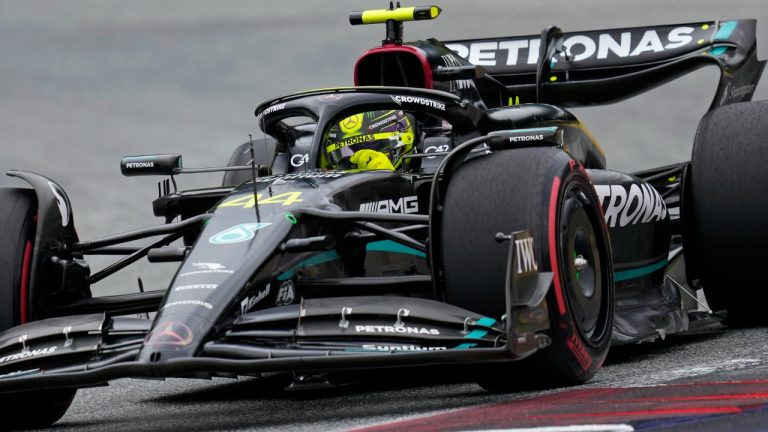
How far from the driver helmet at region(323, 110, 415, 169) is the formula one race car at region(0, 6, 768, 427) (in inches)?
0.5

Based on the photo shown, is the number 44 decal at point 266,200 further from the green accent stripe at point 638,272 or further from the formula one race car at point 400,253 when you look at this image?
the green accent stripe at point 638,272

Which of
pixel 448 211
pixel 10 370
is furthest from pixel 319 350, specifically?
pixel 10 370

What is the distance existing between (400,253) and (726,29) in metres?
3.86

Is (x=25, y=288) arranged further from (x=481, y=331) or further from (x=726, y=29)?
(x=726, y=29)

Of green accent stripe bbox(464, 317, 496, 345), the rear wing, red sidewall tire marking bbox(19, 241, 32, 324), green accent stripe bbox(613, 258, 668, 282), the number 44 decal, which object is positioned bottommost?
green accent stripe bbox(613, 258, 668, 282)

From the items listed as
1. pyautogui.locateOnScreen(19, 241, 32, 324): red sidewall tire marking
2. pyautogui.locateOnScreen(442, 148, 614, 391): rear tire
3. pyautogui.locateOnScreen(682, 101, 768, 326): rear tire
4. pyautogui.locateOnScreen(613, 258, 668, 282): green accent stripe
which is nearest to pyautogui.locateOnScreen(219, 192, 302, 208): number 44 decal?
pyautogui.locateOnScreen(442, 148, 614, 391): rear tire

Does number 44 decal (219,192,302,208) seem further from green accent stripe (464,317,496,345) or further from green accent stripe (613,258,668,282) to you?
green accent stripe (613,258,668,282)

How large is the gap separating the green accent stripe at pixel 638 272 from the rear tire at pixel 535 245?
4.43 feet

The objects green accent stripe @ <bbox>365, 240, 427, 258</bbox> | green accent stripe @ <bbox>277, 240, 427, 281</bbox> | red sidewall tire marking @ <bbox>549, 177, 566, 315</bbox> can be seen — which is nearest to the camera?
red sidewall tire marking @ <bbox>549, 177, 566, 315</bbox>

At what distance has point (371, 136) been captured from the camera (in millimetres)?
7156

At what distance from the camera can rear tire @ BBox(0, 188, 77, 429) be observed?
5605 mm

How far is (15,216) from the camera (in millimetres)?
5781

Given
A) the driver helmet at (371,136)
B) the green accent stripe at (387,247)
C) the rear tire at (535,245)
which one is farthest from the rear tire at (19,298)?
the rear tire at (535,245)

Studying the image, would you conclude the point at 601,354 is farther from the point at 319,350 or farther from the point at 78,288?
the point at 78,288
